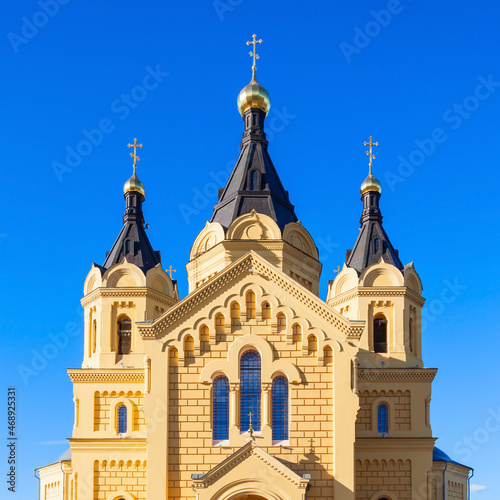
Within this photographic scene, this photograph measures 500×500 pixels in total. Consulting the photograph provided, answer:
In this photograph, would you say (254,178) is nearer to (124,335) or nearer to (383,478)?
(124,335)

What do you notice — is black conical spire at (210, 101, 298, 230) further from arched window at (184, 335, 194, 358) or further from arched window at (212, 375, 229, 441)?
arched window at (212, 375, 229, 441)

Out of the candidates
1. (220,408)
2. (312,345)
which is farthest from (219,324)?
(312,345)

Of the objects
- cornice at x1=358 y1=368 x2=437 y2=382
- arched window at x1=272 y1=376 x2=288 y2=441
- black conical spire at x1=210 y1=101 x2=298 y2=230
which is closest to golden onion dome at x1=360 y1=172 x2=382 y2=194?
black conical spire at x1=210 y1=101 x2=298 y2=230

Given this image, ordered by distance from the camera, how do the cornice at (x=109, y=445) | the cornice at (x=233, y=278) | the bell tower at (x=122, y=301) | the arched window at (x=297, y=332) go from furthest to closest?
1. the bell tower at (x=122, y=301)
2. the cornice at (x=109, y=445)
3. the arched window at (x=297, y=332)
4. the cornice at (x=233, y=278)

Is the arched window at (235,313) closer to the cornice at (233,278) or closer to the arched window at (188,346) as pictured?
the cornice at (233,278)

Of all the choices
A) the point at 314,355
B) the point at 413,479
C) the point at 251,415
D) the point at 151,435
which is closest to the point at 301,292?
the point at 314,355

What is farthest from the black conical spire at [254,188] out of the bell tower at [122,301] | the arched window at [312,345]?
the arched window at [312,345]

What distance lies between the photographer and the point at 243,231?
110ft

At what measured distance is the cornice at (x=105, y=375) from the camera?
3199 centimetres

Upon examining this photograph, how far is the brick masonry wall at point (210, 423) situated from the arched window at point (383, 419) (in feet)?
16.6

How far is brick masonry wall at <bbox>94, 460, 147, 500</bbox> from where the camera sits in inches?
1216

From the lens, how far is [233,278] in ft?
93.8

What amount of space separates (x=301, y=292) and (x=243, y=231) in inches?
228

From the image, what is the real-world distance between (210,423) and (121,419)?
553 cm
